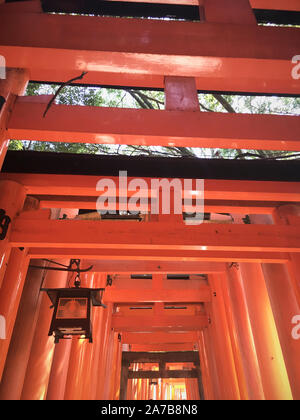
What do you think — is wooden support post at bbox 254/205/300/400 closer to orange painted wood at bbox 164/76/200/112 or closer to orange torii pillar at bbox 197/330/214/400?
orange painted wood at bbox 164/76/200/112

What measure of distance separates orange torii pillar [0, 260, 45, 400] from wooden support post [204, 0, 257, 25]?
4.62 m

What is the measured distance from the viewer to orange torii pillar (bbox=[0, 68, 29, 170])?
263 centimetres

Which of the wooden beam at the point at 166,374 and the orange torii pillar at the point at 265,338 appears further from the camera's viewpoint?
the wooden beam at the point at 166,374

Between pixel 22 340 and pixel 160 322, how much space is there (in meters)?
6.31

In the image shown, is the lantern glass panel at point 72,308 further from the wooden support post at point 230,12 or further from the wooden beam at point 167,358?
the wooden beam at point 167,358

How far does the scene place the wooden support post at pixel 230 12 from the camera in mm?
2623

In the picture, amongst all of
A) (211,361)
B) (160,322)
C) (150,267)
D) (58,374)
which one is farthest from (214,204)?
(211,361)

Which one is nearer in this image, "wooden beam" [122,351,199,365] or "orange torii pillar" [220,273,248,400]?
"orange torii pillar" [220,273,248,400]

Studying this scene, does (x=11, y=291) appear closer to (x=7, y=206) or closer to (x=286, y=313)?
(x=7, y=206)

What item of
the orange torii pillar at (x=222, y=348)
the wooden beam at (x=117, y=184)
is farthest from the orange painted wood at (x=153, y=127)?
the orange torii pillar at (x=222, y=348)

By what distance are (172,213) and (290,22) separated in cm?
296

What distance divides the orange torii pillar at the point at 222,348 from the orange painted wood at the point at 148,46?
7.13 meters

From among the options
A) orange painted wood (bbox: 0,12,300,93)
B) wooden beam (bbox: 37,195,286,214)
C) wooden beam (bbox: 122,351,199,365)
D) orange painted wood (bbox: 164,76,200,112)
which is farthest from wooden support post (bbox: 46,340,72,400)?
wooden beam (bbox: 122,351,199,365)
